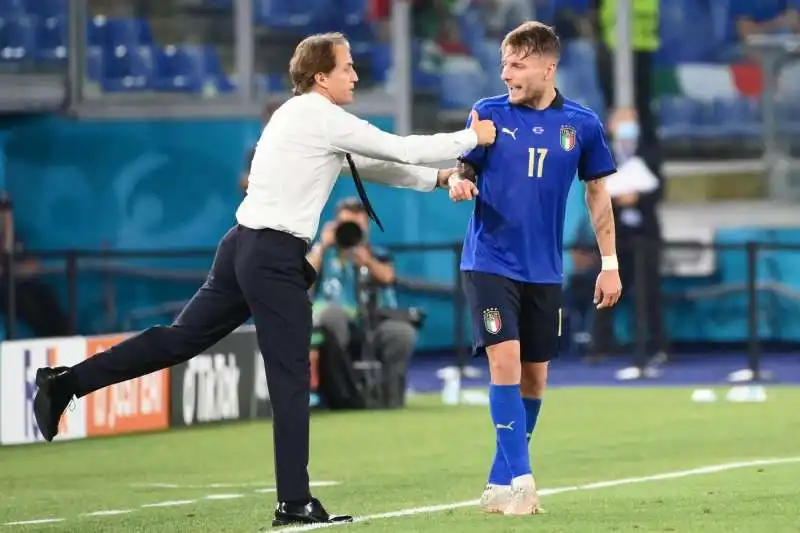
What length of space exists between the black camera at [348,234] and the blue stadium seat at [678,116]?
6.91 metres

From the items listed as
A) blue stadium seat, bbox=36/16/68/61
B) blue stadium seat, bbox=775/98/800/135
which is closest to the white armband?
blue stadium seat, bbox=36/16/68/61

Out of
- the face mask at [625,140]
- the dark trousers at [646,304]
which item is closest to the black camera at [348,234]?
the dark trousers at [646,304]

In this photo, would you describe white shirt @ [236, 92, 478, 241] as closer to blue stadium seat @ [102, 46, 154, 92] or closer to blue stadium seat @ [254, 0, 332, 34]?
blue stadium seat @ [254, 0, 332, 34]

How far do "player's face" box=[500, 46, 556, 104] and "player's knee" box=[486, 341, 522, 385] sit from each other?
1.08 meters

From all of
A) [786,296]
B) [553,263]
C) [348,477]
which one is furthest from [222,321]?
[786,296]

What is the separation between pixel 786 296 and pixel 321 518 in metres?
13.9

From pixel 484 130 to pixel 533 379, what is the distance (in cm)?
120

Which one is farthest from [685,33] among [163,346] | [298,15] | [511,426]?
[163,346]

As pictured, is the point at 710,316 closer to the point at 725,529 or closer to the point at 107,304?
the point at 107,304

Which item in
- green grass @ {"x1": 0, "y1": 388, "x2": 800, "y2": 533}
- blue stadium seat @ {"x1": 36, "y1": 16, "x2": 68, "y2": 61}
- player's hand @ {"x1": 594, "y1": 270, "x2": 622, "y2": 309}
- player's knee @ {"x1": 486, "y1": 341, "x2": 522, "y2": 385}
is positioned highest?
blue stadium seat @ {"x1": 36, "y1": 16, "x2": 68, "y2": 61}

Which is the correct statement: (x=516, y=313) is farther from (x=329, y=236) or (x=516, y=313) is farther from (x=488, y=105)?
(x=329, y=236)

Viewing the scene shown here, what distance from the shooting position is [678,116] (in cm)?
2264

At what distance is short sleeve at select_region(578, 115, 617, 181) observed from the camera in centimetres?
909

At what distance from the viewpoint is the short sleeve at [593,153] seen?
909 cm
